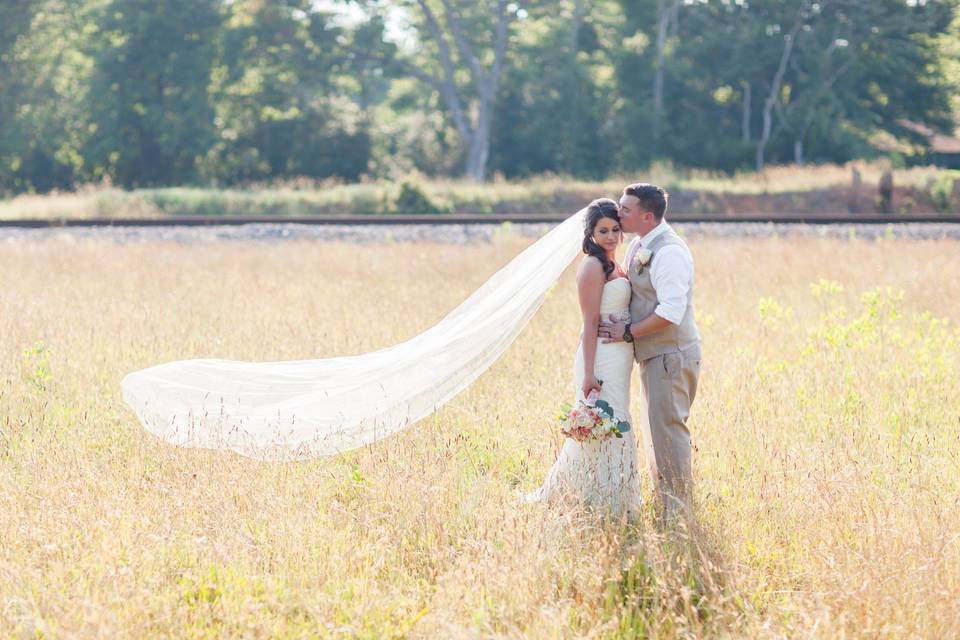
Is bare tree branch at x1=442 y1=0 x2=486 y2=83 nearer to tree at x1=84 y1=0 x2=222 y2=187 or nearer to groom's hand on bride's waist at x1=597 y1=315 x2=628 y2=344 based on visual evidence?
tree at x1=84 y1=0 x2=222 y2=187

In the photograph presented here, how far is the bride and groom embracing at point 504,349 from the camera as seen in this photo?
466 cm

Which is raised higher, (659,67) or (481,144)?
(659,67)

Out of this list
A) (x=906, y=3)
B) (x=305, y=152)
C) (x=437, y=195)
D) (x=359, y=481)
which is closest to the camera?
(x=359, y=481)

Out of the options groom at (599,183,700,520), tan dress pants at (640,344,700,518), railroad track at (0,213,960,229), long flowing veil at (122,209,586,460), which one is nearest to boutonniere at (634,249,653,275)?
groom at (599,183,700,520)

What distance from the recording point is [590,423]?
14.9 feet

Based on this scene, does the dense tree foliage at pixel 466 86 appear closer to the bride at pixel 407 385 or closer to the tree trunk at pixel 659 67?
the tree trunk at pixel 659 67

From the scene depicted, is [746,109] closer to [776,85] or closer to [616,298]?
[776,85]

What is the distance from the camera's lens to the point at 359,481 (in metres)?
5.21

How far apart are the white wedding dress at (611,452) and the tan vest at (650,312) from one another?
49mm

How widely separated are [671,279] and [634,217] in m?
0.36

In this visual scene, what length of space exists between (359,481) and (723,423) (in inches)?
93.4

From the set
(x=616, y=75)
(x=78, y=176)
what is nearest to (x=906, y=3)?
(x=616, y=75)

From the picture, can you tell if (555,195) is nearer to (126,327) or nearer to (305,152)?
(305,152)

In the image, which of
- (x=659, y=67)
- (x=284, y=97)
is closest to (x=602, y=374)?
(x=284, y=97)
